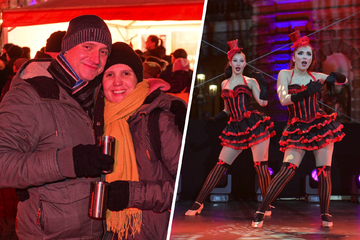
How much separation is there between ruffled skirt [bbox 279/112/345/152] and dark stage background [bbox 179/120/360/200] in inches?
49.4

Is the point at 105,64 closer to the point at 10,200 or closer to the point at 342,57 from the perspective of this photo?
the point at 10,200

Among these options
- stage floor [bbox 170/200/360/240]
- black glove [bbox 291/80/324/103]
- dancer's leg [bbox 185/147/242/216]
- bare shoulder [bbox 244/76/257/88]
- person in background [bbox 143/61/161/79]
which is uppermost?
person in background [bbox 143/61/161/79]

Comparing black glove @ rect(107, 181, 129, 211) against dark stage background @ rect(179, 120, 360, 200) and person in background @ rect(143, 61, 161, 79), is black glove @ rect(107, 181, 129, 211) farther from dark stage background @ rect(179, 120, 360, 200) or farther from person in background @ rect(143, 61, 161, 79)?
dark stage background @ rect(179, 120, 360, 200)

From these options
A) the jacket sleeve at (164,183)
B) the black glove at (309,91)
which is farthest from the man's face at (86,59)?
the black glove at (309,91)

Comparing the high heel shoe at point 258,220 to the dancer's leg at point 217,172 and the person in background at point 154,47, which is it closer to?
the dancer's leg at point 217,172

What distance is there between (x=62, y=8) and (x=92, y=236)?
343 cm

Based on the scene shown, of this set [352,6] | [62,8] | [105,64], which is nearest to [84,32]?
[105,64]

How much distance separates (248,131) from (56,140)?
3.12 m

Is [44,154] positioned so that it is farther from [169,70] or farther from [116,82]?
[169,70]

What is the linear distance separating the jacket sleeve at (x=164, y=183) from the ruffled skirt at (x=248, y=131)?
2.65 m

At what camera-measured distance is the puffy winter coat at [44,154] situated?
1.50 m

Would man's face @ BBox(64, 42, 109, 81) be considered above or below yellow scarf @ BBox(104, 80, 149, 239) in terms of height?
above

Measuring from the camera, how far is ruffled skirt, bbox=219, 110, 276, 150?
4445mm

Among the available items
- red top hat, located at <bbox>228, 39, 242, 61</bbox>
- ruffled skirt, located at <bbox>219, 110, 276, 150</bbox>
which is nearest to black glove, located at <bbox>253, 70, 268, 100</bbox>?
ruffled skirt, located at <bbox>219, 110, 276, 150</bbox>
